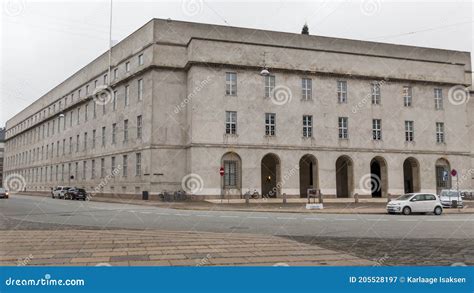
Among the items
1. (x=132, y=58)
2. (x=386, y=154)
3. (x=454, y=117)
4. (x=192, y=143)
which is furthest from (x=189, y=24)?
(x=454, y=117)

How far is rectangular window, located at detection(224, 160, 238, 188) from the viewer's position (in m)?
42.4

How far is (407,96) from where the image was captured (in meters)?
49.8

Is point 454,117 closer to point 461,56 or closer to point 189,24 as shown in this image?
point 461,56

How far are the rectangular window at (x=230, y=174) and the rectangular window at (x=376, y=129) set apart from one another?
653 inches

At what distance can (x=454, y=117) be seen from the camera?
169ft

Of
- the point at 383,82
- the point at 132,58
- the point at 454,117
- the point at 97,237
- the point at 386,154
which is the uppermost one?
the point at 132,58

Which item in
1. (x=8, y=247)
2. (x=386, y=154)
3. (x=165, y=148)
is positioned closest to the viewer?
(x=8, y=247)

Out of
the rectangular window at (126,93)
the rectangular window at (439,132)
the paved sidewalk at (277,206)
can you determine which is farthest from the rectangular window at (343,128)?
the rectangular window at (126,93)

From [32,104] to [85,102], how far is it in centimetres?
3572

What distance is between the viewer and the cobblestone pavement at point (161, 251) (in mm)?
7652

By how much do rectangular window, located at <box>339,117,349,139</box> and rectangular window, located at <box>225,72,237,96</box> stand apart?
12479 millimetres
